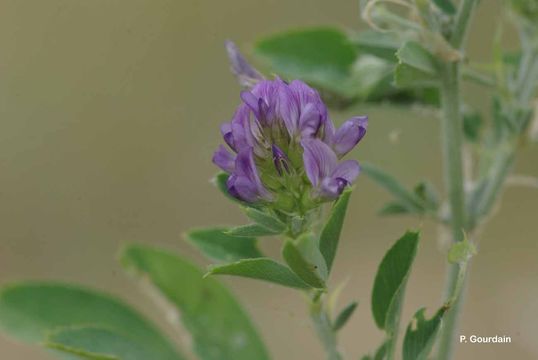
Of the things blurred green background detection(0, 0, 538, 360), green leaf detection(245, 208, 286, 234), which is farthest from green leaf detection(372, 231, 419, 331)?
blurred green background detection(0, 0, 538, 360)

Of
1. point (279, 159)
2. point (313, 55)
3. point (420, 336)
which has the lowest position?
point (420, 336)

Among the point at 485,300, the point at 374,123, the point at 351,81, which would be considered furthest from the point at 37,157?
the point at 351,81

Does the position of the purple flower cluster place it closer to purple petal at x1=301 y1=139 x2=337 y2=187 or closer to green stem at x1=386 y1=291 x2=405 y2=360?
purple petal at x1=301 y1=139 x2=337 y2=187

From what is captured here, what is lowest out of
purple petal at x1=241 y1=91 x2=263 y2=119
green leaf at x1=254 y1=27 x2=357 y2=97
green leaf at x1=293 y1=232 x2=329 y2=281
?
green leaf at x1=293 y1=232 x2=329 y2=281

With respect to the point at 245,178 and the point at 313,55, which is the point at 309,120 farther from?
the point at 313,55

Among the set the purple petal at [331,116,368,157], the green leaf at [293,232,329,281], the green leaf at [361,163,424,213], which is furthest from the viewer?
the green leaf at [361,163,424,213]

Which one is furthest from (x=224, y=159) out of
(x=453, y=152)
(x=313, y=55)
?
(x=313, y=55)
